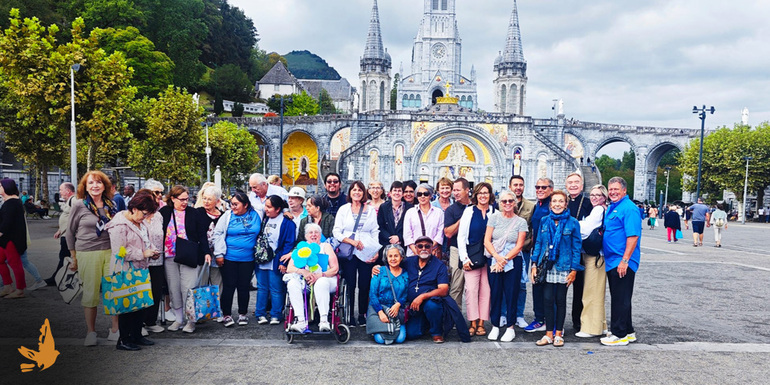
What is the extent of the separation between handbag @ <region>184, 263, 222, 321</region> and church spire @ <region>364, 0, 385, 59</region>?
53.0m

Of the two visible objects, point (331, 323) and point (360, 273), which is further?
point (360, 273)

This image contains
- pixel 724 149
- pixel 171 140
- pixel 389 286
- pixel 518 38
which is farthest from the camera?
pixel 518 38

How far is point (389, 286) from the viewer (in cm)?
588

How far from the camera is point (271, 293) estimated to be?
6.55m

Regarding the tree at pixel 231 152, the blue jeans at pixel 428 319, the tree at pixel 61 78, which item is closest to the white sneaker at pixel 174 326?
the blue jeans at pixel 428 319

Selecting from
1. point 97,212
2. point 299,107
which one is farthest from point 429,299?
point 299,107

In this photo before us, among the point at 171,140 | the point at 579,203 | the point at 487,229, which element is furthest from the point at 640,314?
the point at 171,140

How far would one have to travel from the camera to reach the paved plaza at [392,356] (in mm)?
4633

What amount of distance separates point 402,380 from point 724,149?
4173cm

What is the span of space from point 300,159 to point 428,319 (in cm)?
4462

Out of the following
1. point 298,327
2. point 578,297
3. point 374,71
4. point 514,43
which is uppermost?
point 514,43

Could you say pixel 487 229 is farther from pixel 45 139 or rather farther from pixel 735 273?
pixel 45 139

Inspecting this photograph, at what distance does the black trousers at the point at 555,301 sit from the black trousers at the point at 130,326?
14.7ft

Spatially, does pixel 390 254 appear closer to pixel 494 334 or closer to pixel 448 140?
pixel 494 334
